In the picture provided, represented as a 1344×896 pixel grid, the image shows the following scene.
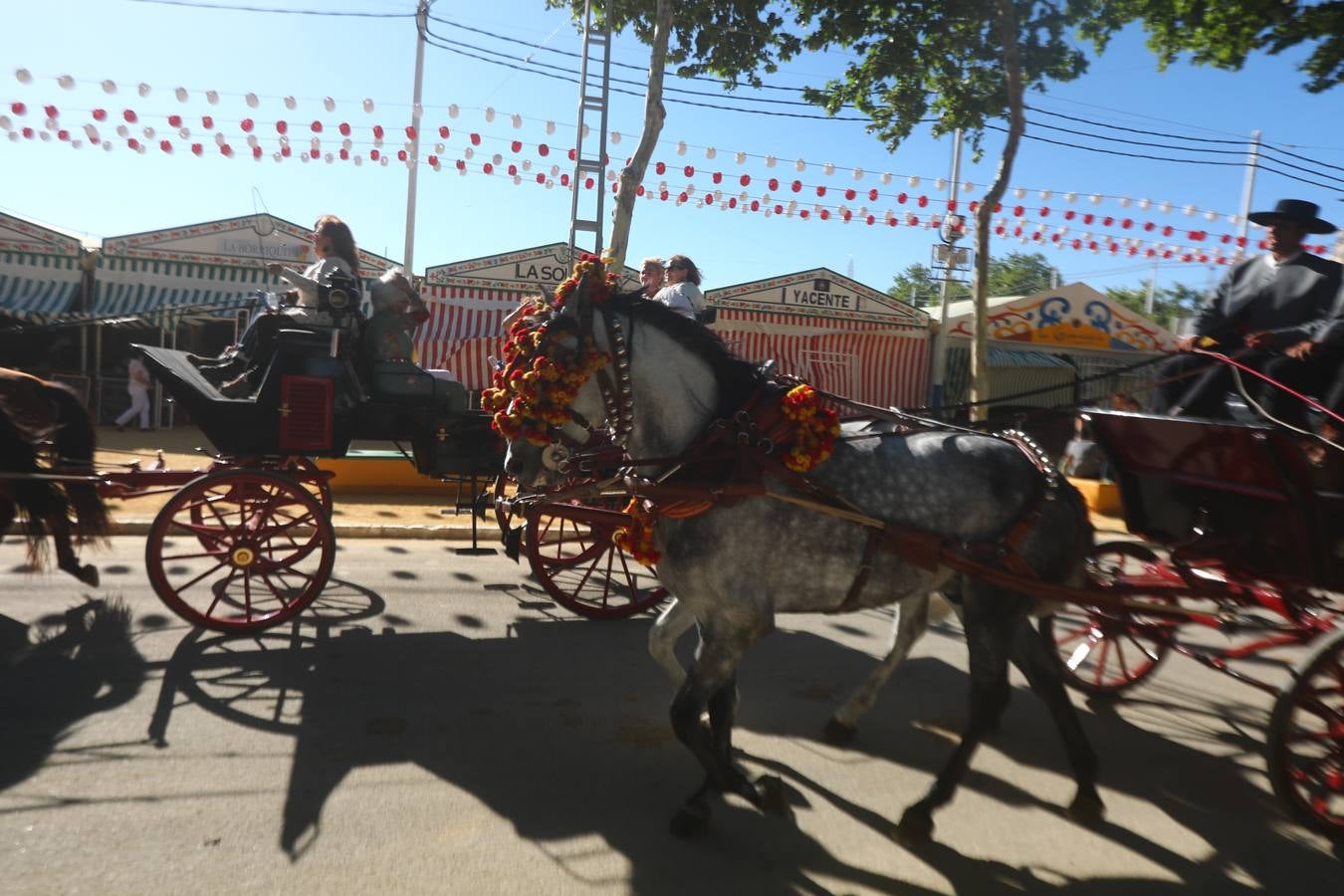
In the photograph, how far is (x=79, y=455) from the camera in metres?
5.12

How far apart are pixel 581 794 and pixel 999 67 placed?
12569 millimetres

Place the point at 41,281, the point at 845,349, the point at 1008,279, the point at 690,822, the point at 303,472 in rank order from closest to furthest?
the point at 690,822 → the point at 303,472 → the point at 41,281 → the point at 845,349 → the point at 1008,279

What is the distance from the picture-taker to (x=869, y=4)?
11219mm

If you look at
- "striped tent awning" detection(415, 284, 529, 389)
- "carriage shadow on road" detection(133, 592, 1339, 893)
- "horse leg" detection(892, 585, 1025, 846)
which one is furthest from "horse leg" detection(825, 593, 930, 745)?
"striped tent awning" detection(415, 284, 529, 389)

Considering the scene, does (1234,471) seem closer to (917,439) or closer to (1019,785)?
(917,439)

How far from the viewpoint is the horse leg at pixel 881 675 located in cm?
390

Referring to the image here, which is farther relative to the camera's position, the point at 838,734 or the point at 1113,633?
the point at 1113,633

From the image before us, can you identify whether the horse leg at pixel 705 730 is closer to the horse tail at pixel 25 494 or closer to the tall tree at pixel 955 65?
the horse tail at pixel 25 494

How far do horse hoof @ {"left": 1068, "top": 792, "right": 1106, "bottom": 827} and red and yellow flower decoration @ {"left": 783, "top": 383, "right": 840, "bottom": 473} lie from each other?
174cm

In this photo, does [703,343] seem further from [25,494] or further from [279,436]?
[25,494]

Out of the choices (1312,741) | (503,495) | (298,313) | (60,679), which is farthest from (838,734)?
(298,313)

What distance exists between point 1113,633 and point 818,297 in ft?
43.1

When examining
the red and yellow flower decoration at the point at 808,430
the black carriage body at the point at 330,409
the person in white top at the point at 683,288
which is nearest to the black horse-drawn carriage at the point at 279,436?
the black carriage body at the point at 330,409

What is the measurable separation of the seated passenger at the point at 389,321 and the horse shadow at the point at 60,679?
211cm
